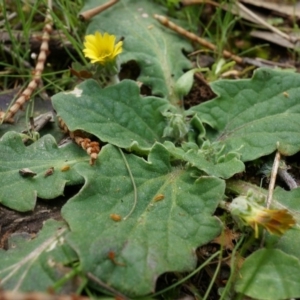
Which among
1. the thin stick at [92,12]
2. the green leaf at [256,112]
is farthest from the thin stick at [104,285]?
the thin stick at [92,12]

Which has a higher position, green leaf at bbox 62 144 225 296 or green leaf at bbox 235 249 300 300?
green leaf at bbox 62 144 225 296

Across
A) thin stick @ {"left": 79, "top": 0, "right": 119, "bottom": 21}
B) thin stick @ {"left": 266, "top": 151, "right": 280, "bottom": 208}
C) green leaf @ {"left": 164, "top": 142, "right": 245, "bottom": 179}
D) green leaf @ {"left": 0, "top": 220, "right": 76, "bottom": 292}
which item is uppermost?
thin stick @ {"left": 79, "top": 0, "right": 119, "bottom": 21}

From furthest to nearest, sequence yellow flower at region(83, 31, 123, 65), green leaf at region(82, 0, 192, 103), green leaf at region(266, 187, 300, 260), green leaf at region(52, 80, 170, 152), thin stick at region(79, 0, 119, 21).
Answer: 1. thin stick at region(79, 0, 119, 21)
2. green leaf at region(82, 0, 192, 103)
3. yellow flower at region(83, 31, 123, 65)
4. green leaf at region(52, 80, 170, 152)
5. green leaf at region(266, 187, 300, 260)

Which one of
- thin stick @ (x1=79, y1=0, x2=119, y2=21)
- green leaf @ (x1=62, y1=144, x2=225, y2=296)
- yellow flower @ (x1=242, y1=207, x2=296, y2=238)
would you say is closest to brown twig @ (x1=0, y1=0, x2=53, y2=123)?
thin stick @ (x1=79, y1=0, x2=119, y2=21)

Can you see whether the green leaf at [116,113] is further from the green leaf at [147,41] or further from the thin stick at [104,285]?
the thin stick at [104,285]

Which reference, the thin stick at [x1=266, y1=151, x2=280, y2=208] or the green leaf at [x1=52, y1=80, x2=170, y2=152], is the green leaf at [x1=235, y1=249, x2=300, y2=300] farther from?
the green leaf at [x1=52, y1=80, x2=170, y2=152]

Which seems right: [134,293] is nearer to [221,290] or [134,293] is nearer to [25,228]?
[221,290]

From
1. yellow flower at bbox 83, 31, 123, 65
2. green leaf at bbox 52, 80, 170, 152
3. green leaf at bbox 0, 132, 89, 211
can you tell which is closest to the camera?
green leaf at bbox 0, 132, 89, 211

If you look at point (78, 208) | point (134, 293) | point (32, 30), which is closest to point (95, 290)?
point (134, 293)
